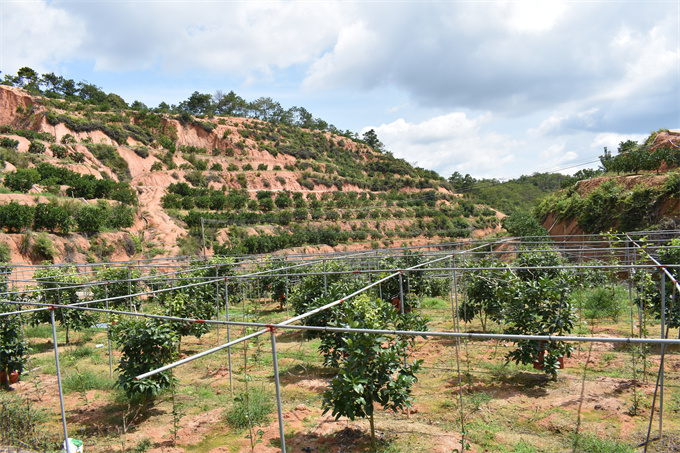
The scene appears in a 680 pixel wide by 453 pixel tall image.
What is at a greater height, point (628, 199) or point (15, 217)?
point (15, 217)

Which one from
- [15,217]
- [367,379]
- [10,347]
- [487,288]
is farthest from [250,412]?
[15,217]

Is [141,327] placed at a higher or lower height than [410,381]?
higher

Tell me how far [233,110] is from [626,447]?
3359 inches

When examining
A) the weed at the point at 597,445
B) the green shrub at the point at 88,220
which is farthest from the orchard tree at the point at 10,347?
the green shrub at the point at 88,220

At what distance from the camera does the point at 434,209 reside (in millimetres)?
62281

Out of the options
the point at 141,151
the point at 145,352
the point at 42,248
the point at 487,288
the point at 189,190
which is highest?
the point at 141,151

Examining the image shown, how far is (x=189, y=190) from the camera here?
152 feet

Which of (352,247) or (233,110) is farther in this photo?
(233,110)

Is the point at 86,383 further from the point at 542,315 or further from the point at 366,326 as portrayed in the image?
the point at 542,315

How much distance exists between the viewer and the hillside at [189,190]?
30984 mm

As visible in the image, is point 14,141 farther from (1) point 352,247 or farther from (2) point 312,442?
(2) point 312,442

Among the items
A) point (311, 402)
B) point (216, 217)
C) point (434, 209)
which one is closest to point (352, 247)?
point (216, 217)

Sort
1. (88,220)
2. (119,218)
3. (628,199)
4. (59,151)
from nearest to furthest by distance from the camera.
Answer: (628,199)
(88,220)
(119,218)
(59,151)

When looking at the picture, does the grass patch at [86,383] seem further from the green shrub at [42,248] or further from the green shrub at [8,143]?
the green shrub at [8,143]
